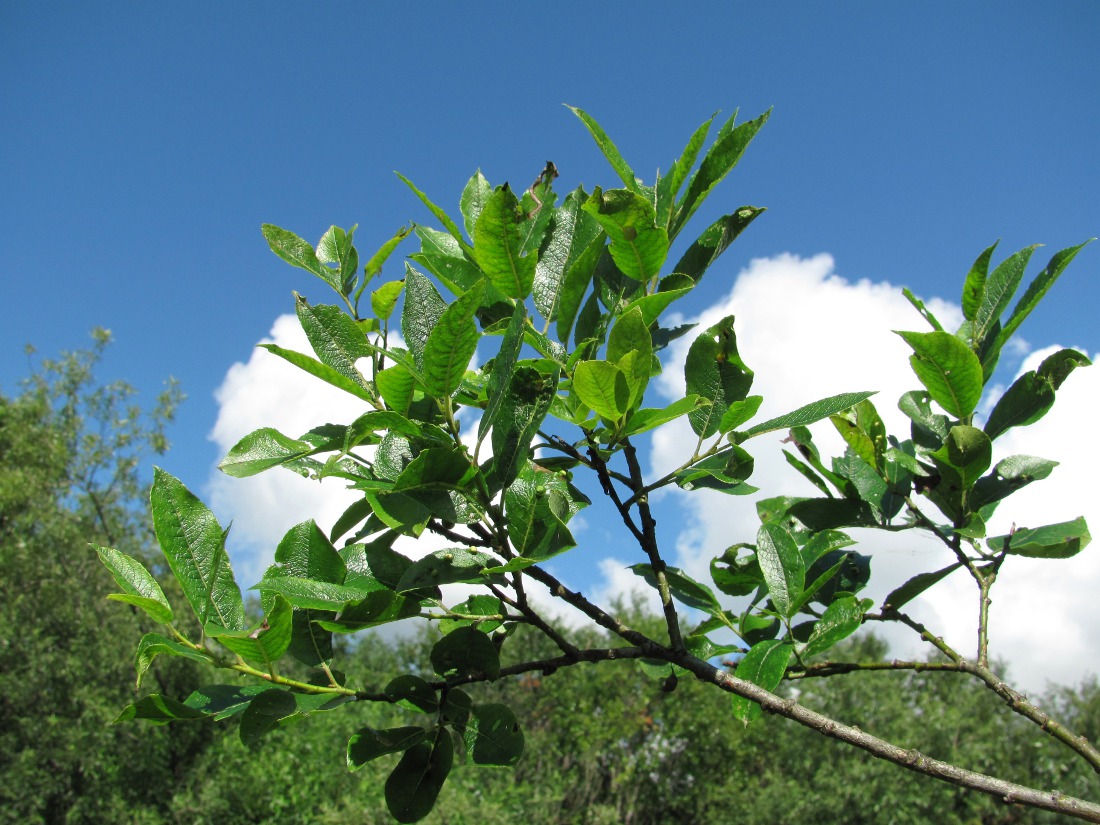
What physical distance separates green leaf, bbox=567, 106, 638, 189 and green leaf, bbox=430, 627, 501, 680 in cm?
59

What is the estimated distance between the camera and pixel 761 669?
0.87 meters

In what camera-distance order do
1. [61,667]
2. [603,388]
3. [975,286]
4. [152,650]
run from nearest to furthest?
[152,650]
[603,388]
[975,286]
[61,667]

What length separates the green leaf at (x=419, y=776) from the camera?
841mm

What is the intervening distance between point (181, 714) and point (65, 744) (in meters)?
14.7

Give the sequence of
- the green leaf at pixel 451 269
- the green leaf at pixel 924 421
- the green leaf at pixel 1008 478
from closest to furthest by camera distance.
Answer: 1. the green leaf at pixel 451 269
2. the green leaf at pixel 1008 478
3. the green leaf at pixel 924 421

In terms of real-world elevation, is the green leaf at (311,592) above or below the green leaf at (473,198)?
below

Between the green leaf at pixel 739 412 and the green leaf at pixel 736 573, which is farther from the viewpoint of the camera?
the green leaf at pixel 736 573

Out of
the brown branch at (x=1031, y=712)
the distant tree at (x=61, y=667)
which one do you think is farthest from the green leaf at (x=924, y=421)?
the distant tree at (x=61, y=667)

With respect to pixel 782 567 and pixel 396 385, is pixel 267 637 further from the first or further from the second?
pixel 782 567

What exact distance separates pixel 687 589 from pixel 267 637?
0.61 metres

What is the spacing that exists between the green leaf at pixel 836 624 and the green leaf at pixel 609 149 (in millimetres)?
610

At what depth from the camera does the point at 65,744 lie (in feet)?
40.4

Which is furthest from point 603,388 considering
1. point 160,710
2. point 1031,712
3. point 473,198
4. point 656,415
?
point 1031,712

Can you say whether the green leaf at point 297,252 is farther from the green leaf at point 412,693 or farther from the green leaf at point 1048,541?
the green leaf at point 1048,541
